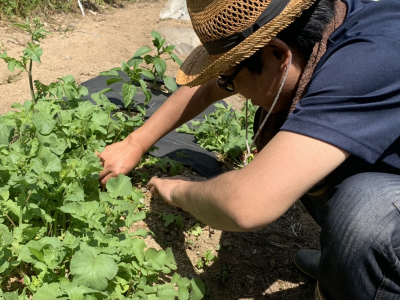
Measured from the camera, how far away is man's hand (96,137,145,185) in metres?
2.02

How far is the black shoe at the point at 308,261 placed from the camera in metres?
1.99

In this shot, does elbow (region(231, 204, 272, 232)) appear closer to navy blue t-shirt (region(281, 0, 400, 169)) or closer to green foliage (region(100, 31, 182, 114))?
navy blue t-shirt (region(281, 0, 400, 169))

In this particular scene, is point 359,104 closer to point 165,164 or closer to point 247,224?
point 247,224

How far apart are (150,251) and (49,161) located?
0.47m

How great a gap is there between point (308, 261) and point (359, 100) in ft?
3.08

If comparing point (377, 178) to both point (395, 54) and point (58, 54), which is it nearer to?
point (395, 54)

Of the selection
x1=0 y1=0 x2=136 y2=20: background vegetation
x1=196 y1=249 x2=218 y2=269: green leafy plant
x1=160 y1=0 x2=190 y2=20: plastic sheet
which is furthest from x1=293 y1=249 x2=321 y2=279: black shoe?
x1=160 y1=0 x2=190 y2=20: plastic sheet

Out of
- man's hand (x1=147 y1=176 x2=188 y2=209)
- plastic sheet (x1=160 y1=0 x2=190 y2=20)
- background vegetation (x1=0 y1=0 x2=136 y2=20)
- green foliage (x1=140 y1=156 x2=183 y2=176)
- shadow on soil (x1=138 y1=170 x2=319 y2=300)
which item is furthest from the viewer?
plastic sheet (x1=160 y1=0 x2=190 y2=20)

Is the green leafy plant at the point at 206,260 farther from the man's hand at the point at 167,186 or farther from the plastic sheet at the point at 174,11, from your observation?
the plastic sheet at the point at 174,11

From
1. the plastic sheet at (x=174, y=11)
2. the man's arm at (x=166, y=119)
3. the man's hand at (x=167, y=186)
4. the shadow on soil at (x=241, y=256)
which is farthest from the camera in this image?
the plastic sheet at (x=174, y=11)

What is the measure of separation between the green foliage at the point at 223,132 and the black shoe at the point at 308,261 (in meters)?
0.70

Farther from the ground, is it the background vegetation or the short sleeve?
the short sleeve

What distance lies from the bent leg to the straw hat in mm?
537

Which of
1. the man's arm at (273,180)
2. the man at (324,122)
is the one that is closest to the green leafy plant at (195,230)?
the man at (324,122)
